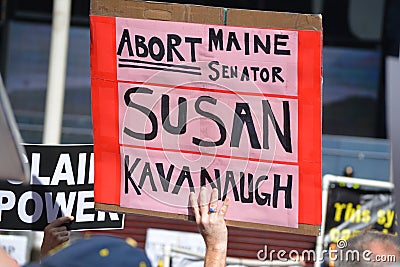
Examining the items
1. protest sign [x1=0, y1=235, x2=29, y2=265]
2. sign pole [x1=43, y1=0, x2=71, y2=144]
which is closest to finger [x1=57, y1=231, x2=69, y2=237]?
protest sign [x1=0, y1=235, x2=29, y2=265]

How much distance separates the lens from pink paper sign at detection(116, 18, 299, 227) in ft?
12.0

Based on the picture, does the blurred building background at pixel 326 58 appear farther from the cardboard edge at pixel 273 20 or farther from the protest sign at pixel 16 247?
the cardboard edge at pixel 273 20

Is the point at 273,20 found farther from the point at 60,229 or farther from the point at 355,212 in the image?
the point at 355,212

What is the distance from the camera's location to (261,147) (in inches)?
146

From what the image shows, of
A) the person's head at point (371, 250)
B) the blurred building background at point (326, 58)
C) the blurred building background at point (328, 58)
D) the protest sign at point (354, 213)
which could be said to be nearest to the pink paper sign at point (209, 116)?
the person's head at point (371, 250)

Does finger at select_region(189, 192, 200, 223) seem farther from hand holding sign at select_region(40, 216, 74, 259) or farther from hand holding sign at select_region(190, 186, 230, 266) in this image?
hand holding sign at select_region(40, 216, 74, 259)

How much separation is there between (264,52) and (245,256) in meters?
6.12

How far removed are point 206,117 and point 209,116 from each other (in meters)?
0.01

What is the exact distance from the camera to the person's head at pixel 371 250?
4.66 metres

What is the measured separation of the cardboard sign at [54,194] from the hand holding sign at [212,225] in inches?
30.4

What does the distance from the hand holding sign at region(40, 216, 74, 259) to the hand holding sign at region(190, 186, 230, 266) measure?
602 mm

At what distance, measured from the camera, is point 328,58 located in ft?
41.2

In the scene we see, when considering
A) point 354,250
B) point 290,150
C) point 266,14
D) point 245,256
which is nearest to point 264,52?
point 266,14

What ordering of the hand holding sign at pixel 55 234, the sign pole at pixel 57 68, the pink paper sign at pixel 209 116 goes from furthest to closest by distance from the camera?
the sign pole at pixel 57 68
the hand holding sign at pixel 55 234
the pink paper sign at pixel 209 116
